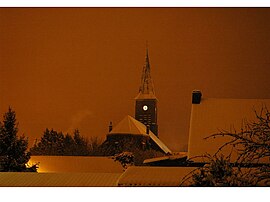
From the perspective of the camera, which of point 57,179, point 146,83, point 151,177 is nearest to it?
point 151,177

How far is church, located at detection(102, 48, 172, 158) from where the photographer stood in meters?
4.48

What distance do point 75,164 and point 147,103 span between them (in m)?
0.87

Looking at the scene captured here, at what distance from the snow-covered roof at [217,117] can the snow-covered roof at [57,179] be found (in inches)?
31.1

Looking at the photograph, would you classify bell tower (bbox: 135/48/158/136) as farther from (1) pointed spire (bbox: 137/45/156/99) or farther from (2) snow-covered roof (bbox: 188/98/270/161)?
(2) snow-covered roof (bbox: 188/98/270/161)

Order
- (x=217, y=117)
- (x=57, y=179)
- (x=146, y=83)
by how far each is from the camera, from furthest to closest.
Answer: (x=146, y=83)
(x=217, y=117)
(x=57, y=179)

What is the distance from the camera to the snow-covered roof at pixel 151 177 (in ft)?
12.3

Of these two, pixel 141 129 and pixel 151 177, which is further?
pixel 141 129

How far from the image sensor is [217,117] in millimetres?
4445

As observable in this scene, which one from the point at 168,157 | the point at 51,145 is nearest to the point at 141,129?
the point at 168,157

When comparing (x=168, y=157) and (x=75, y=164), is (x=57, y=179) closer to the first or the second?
(x=75, y=164)

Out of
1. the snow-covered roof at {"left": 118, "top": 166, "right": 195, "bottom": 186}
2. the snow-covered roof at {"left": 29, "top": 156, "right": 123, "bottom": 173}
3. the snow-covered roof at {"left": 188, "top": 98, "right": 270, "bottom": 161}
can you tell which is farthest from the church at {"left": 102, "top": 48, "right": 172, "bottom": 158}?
the snow-covered roof at {"left": 118, "top": 166, "right": 195, "bottom": 186}

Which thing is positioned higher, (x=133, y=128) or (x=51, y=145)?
(x=133, y=128)

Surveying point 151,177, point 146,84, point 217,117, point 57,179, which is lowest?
point 57,179
